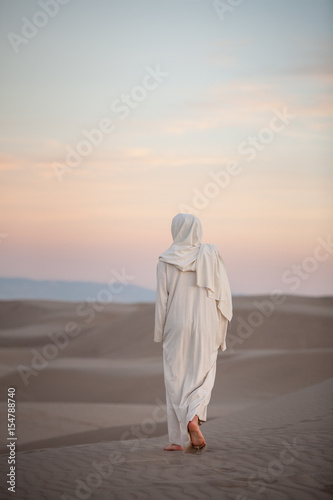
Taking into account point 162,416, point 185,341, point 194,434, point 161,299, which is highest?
point 161,299

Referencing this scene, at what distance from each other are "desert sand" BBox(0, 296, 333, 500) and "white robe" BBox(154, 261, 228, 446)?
18.7 inches

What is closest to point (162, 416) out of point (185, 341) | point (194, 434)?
point (185, 341)

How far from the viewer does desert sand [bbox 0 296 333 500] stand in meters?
6.39

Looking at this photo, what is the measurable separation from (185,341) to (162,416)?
650 centimetres

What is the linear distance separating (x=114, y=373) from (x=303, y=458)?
12.9 metres

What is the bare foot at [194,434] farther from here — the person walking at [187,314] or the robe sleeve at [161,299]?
the robe sleeve at [161,299]

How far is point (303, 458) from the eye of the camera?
726 cm

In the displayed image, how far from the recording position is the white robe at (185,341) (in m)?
7.58

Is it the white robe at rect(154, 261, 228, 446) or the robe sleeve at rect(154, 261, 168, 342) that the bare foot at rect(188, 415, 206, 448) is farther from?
the robe sleeve at rect(154, 261, 168, 342)

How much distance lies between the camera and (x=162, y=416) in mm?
13914

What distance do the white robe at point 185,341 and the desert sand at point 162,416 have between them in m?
0.47

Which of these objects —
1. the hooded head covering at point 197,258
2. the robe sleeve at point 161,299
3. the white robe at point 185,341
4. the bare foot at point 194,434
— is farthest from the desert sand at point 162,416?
the hooded head covering at point 197,258

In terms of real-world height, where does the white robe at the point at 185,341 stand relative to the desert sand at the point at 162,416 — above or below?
above

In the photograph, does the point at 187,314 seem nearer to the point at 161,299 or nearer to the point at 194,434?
the point at 161,299
